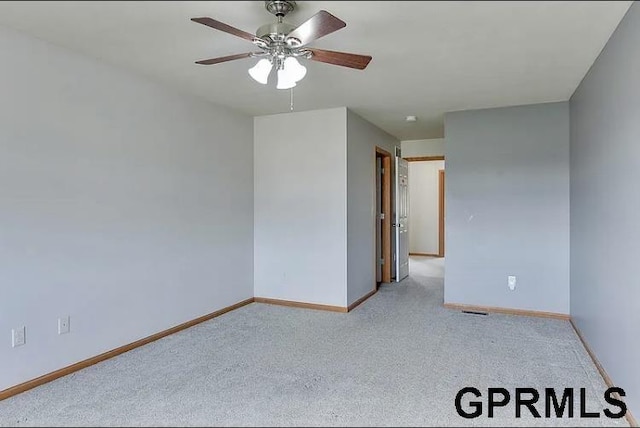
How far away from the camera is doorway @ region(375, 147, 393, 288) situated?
5.96 m

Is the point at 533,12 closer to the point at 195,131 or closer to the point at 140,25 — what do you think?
the point at 140,25

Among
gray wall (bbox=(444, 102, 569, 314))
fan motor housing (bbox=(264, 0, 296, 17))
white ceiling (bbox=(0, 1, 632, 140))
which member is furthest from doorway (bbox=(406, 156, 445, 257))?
fan motor housing (bbox=(264, 0, 296, 17))

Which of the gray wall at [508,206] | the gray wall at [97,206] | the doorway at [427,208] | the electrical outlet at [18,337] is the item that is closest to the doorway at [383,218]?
the gray wall at [508,206]

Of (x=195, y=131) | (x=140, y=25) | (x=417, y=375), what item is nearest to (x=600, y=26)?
(x=417, y=375)

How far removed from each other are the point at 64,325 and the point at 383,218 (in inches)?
168

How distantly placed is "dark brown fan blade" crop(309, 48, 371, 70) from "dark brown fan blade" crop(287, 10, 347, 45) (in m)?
0.17

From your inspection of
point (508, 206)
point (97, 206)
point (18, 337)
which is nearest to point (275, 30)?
point (97, 206)

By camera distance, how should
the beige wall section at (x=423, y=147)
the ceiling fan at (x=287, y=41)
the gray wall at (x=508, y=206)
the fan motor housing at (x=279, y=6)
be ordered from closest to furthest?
the ceiling fan at (x=287, y=41) < the fan motor housing at (x=279, y=6) < the gray wall at (x=508, y=206) < the beige wall section at (x=423, y=147)

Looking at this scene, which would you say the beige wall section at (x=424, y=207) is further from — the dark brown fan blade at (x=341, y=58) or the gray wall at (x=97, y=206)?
the dark brown fan blade at (x=341, y=58)

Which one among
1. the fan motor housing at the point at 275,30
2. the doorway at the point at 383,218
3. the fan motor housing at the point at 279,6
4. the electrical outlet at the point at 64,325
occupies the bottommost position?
the electrical outlet at the point at 64,325

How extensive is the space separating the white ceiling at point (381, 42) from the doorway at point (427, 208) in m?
5.45

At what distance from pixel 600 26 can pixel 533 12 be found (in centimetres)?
50

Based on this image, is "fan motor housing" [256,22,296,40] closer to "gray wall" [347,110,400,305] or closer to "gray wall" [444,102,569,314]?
A: "gray wall" [347,110,400,305]

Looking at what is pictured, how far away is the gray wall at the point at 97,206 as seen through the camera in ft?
8.36
